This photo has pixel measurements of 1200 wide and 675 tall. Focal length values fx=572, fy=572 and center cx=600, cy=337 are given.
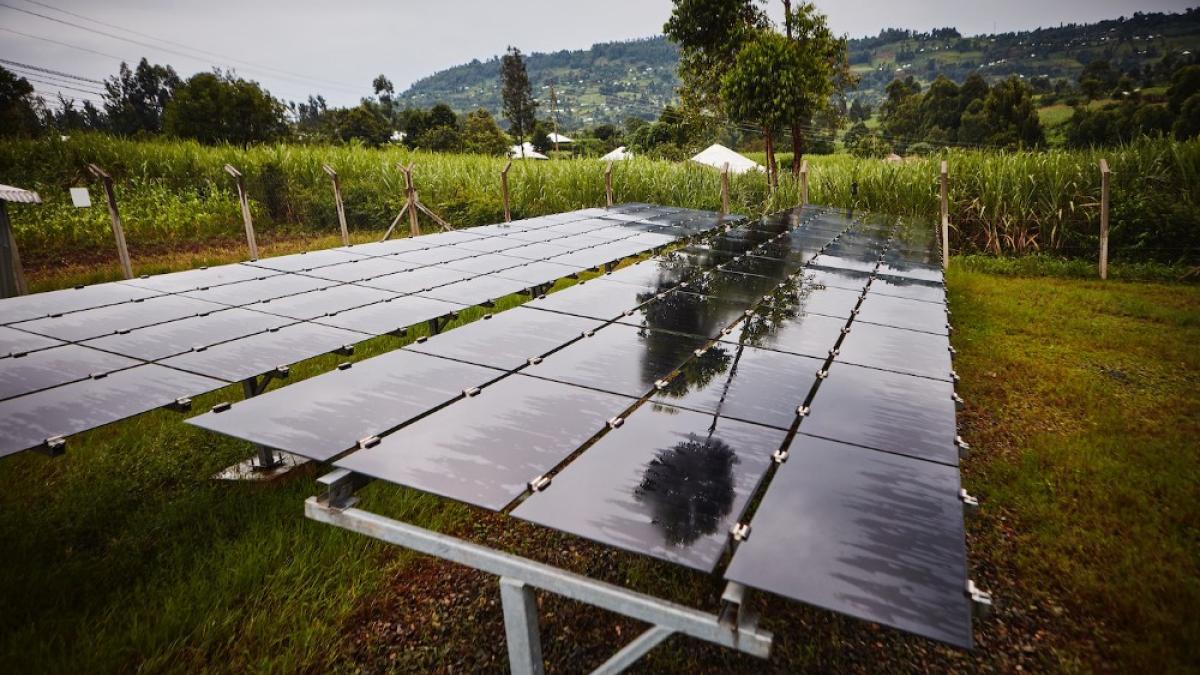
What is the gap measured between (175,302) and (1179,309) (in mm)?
11565

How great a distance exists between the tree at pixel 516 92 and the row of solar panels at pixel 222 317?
52723 mm

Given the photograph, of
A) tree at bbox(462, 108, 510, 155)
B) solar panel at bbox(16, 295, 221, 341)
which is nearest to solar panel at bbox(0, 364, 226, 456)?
solar panel at bbox(16, 295, 221, 341)

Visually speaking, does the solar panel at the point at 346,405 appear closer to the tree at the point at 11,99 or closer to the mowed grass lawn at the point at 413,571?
the mowed grass lawn at the point at 413,571

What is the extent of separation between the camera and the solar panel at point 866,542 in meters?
1.52

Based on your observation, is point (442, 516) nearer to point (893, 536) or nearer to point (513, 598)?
point (513, 598)

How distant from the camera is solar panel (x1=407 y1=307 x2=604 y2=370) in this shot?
337 centimetres

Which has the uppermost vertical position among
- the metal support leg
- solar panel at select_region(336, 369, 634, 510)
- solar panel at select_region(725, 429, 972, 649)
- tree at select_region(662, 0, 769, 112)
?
tree at select_region(662, 0, 769, 112)

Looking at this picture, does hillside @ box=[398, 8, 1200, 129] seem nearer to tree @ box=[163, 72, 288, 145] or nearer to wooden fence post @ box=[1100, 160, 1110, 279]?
tree @ box=[163, 72, 288, 145]

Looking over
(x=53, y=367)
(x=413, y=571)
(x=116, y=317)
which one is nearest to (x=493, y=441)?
(x=413, y=571)

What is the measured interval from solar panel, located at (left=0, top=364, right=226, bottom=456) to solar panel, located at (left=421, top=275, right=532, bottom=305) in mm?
2164

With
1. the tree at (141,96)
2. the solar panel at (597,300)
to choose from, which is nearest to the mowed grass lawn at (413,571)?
the solar panel at (597,300)

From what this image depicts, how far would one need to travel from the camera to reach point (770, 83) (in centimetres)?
1341

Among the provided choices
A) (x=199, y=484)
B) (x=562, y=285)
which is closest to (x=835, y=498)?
(x=199, y=484)

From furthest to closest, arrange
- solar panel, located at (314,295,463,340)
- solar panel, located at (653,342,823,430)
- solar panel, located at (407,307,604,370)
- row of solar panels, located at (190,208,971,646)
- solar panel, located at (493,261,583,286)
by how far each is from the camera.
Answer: solar panel, located at (493,261,583,286), solar panel, located at (314,295,463,340), solar panel, located at (407,307,604,370), solar panel, located at (653,342,823,430), row of solar panels, located at (190,208,971,646)
